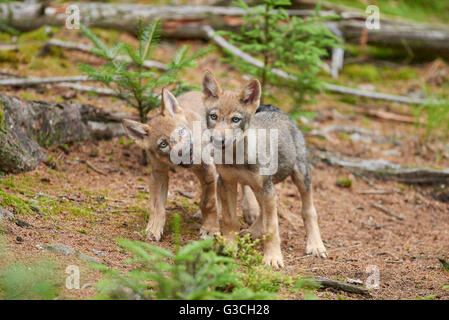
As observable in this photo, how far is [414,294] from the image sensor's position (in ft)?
16.9

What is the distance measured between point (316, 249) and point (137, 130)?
2.93 metres

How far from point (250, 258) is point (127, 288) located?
1324 millimetres

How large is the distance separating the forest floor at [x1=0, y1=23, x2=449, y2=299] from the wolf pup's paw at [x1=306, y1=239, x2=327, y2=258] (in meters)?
0.14

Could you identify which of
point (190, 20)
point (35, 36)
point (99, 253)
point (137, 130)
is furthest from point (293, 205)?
point (35, 36)

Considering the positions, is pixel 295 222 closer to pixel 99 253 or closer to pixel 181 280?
pixel 99 253

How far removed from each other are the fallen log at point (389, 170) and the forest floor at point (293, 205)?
144 mm

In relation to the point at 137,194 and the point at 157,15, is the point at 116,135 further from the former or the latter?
the point at 157,15

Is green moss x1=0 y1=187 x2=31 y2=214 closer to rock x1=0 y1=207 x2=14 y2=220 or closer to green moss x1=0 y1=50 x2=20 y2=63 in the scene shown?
rock x1=0 y1=207 x2=14 y2=220

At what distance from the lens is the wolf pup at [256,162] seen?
5.69m

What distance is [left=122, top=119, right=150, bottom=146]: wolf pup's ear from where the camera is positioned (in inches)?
258

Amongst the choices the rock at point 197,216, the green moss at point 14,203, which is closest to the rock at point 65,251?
the green moss at point 14,203
